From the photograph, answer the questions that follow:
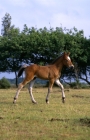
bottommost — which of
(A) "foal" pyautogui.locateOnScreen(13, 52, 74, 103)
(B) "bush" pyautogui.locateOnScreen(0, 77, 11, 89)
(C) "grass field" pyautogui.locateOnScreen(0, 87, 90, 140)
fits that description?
(B) "bush" pyautogui.locateOnScreen(0, 77, 11, 89)

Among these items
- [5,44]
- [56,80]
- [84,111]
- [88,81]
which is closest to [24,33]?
[5,44]

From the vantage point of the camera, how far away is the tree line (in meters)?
43.9

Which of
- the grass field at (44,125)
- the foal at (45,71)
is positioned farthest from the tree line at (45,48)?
the grass field at (44,125)

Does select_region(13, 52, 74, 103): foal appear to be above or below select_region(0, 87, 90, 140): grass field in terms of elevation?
above

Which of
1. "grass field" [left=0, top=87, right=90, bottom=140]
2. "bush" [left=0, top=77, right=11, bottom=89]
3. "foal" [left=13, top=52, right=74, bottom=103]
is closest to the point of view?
"grass field" [left=0, top=87, right=90, bottom=140]

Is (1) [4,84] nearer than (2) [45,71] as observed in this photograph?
No

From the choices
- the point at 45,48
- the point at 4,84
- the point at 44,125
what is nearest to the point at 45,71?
the point at 44,125

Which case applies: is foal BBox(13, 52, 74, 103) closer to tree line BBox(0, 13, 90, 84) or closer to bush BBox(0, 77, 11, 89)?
bush BBox(0, 77, 11, 89)

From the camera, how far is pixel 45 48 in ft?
144

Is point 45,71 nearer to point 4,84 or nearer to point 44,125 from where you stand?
point 44,125

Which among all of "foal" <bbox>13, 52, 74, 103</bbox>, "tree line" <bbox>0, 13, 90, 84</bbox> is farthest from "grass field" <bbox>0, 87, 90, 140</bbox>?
"tree line" <bbox>0, 13, 90, 84</bbox>

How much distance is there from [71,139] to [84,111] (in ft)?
15.8

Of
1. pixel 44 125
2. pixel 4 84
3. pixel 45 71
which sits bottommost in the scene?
pixel 4 84

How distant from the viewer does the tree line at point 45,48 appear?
144 ft
